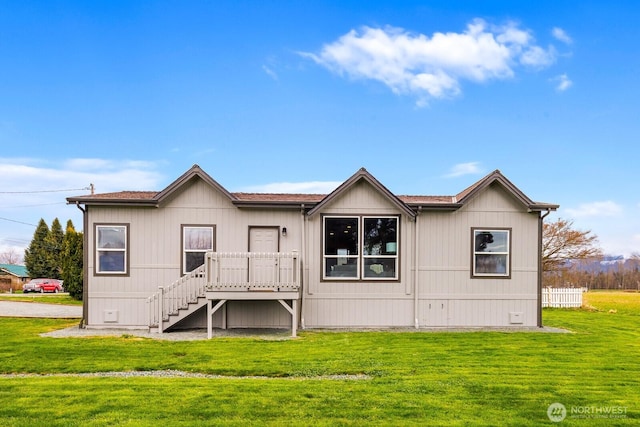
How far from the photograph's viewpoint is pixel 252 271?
1220cm

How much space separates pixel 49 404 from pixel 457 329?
33.2 feet

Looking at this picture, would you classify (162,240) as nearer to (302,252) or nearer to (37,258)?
(302,252)

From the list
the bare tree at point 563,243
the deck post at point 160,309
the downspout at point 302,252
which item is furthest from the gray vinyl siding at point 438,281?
the bare tree at point 563,243

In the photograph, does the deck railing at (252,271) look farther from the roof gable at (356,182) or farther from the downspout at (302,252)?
the roof gable at (356,182)

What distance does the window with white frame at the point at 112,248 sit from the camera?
1221 centimetres

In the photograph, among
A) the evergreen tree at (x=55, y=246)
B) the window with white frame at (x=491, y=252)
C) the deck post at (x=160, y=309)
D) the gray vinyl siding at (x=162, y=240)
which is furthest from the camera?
the evergreen tree at (x=55, y=246)

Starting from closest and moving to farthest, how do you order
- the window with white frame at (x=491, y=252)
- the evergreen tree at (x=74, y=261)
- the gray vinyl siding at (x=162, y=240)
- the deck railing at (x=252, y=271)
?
1. the deck railing at (x=252, y=271)
2. the gray vinyl siding at (x=162, y=240)
3. the window with white frame at (x=491, y=252)
4. the evergreen tree at (x=74, y=261)

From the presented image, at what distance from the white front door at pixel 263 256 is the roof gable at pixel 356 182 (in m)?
1.41

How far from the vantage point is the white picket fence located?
64.6 feet

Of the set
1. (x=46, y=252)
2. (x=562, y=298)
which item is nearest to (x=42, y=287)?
(x=46, y=252)

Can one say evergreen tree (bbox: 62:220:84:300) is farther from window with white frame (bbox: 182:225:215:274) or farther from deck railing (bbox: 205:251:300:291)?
deck railing (bbox: 205:251:300:291)

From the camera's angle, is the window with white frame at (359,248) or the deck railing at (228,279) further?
the window with white frame at (359,248)

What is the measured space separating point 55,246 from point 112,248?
129 ft

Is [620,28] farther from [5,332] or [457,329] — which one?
[5,332]
